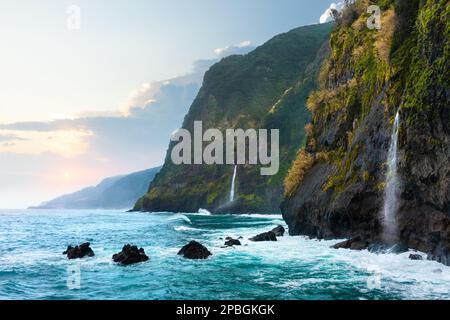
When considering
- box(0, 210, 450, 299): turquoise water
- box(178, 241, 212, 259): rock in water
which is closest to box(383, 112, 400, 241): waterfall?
box(0, 210, 450, 299): turquoise water

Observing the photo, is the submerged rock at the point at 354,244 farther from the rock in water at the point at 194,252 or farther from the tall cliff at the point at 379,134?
the rock in water at the point at 194,252

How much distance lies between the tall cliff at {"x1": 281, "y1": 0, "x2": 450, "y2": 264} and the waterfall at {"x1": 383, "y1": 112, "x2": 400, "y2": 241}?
0.41 metres

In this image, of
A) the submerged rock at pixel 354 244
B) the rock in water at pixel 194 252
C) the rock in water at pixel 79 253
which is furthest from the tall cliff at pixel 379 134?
the rock in water at pixel 79 253

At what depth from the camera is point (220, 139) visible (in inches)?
5605

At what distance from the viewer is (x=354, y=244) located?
31.2 metres

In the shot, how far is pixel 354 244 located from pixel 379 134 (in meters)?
8.99

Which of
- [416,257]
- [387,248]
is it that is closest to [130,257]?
[387,248]

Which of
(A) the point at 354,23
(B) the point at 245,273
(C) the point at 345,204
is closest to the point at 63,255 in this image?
(B) the point at 245,273

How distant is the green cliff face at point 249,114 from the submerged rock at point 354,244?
79.7 meters

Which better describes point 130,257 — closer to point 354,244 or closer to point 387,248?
point 354,244

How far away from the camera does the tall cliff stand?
23562 millimetres

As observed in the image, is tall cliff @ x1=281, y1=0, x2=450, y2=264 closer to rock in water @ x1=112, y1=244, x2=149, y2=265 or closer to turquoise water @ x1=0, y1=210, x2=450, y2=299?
turquoise water @ x1=0, y1=210, x2=450, y2=299
